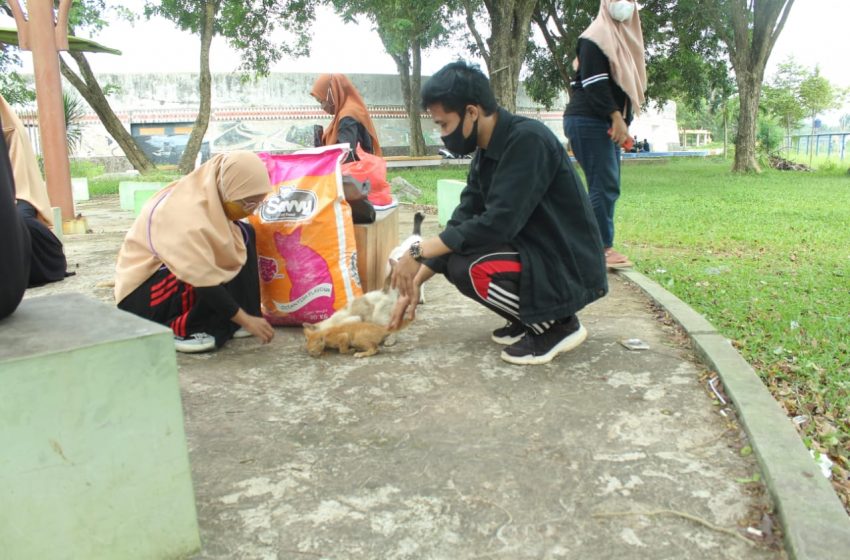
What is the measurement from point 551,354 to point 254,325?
1.34 m

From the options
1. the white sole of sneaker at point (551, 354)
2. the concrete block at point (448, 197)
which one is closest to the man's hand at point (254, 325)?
the white sole of sneaker at point (551, 354)

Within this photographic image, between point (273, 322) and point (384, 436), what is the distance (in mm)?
1596

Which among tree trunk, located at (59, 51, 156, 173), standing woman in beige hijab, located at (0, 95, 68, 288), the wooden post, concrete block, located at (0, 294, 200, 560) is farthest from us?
tree trunk, located at (59, 51, 156, 173)

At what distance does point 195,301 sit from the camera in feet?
10.6

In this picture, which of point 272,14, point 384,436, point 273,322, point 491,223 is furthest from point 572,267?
point 272,14

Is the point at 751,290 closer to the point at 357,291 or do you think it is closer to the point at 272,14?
the point at 357,291

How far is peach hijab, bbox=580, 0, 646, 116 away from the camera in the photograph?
4.16 m

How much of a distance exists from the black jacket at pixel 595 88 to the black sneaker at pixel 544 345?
1726mm

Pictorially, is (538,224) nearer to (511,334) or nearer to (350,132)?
(511,334)

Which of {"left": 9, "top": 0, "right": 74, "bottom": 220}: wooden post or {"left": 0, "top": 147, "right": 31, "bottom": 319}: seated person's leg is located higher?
{"left": 9, "top": 0, "right": 74, "bottom": 220}: wooden post

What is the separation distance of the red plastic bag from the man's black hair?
4.85 feet

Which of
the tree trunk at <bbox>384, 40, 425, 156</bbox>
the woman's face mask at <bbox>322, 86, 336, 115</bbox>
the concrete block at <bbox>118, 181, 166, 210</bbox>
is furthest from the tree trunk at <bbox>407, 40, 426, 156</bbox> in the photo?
the woman's face mask at <bbox>322, 86, 336, 115</bbox>

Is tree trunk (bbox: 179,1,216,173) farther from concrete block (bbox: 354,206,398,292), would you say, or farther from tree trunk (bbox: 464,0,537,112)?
concrete block (bbox: 354,206,398,292)

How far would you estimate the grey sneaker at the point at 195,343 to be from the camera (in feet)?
10.5
